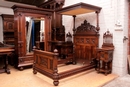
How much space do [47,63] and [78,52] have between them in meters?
1.81

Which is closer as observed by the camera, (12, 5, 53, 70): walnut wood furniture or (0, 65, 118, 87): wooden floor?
(0, 65, 118, 87): wooden floor

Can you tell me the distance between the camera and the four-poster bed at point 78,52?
302cm

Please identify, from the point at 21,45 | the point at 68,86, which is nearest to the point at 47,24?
the point at 21,45

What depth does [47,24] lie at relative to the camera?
4926mm

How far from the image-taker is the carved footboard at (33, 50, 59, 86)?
294cm

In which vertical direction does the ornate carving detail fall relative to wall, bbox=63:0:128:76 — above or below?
below

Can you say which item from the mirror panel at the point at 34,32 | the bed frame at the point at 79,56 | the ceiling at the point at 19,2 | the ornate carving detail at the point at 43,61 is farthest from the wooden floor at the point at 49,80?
the ceiling at the point at 19,2

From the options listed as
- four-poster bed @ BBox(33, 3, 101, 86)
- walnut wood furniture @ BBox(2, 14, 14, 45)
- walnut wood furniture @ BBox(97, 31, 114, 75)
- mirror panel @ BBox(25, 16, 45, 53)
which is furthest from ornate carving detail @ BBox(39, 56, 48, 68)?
walnut wood furniture @ BBox(2, 14, 14, 45)

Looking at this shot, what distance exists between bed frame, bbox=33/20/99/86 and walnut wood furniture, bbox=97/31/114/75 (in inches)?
9.9

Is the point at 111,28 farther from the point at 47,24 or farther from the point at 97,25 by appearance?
the point at 47,24

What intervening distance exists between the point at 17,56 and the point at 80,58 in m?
2.22

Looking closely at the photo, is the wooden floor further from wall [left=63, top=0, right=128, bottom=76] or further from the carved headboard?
the carved headboard

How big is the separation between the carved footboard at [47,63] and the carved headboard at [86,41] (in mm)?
1695

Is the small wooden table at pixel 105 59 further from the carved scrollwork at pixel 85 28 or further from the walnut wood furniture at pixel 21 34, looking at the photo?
the walnut wood furniture at pixel 21 34
